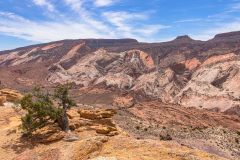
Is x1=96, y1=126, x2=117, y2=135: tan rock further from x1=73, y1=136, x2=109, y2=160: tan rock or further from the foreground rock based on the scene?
x1=73, y1=136, x2=109, y2=160: tan rock

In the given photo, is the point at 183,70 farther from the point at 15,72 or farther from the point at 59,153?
the point at 59,153

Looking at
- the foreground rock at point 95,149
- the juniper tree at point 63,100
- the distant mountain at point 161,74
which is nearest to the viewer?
the foreground rock at point 95,149

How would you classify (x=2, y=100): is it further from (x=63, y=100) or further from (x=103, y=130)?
(x=103, y=130)

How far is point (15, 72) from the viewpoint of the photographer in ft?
590

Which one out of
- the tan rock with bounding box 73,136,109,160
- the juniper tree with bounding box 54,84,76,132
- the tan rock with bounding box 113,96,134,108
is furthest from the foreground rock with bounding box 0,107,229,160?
the tan rock with bounding box 113,96,134,108

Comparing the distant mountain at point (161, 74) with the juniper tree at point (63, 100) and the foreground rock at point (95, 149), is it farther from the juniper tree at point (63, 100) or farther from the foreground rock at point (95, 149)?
the foreground rock at point (95, 149)

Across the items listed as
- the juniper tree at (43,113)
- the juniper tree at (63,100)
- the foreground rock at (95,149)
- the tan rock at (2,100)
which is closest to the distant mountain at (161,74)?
the tan rock at (2,100)

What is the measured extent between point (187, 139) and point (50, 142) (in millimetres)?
28776

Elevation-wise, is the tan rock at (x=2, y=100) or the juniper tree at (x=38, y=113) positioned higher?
the juniper tree at (x=38, y=113)

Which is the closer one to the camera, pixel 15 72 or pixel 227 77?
pixel 227 77

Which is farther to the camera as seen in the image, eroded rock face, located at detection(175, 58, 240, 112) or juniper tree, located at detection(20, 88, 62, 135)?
eroded rock face, located at detection(175, 58, 240, 112)

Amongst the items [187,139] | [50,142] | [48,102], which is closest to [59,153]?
[50,142]

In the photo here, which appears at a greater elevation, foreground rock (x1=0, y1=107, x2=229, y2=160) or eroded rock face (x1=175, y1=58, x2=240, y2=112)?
foreground rock (x1=0, y1=107, x2=229, y2=160)

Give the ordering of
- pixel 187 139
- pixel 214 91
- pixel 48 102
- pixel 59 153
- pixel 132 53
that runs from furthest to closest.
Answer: pixel 132 53 < pixel 214 91 < pixel 187 139 < pixel 48 102 < pixel 59 153
